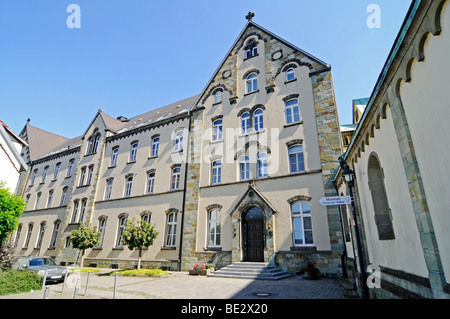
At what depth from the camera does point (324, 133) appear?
15.0 m

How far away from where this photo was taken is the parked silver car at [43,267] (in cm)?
1307

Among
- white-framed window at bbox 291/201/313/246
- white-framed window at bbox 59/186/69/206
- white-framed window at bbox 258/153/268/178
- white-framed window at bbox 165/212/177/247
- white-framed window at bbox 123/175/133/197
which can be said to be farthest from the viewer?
white-framed window at bbox 59/186/69/206

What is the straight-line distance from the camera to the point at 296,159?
15617 mm

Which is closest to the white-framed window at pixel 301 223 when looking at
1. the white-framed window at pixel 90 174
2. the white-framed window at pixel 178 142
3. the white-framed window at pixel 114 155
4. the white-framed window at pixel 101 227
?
the white-framed window at pixel 178 142

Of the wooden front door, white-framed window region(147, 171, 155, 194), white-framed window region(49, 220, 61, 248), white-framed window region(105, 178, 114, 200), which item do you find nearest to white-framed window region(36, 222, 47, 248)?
white-framed window region(49, 220, 61, 248)

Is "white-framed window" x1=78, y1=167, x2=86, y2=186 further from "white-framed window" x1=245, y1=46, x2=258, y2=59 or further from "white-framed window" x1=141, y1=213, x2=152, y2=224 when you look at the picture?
"white-framed window" x1=245, y1=46, x2=258, y2=59

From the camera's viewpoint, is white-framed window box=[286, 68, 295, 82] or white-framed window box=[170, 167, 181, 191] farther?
white-framed window box=[170, 167, 181, 191]

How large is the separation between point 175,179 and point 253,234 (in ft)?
26.0

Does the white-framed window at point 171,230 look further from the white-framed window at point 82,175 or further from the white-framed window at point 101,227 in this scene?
the white-framed window at point 82,175

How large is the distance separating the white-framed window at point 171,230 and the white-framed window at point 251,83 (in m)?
11.0

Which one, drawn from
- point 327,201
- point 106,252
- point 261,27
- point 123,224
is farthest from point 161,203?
point 261,27

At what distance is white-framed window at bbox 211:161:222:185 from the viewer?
18.0 m

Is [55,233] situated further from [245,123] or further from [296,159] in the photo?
[296,159]

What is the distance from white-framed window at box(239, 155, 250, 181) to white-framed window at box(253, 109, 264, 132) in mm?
2208
